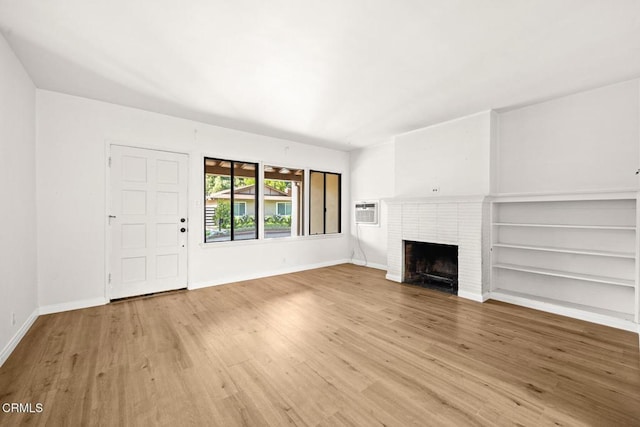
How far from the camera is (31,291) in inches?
121

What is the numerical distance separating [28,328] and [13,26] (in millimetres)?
2946

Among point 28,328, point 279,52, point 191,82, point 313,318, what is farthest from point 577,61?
point 28,328

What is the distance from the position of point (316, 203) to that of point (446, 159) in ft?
9.61

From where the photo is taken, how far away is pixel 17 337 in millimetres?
2609

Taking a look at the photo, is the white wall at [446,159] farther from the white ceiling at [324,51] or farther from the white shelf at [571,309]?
the white shelf at [571,309]

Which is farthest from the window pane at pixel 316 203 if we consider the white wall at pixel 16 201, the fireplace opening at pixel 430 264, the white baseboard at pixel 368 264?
the white wall at pixel 16 201

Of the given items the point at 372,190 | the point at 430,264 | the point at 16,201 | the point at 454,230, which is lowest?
the point at 430,264

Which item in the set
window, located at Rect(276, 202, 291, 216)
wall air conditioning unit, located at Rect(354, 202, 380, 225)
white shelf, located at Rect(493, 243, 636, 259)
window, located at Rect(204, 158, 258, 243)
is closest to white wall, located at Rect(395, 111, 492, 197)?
white shelf, located at Rect(493, 243, 636, 259)

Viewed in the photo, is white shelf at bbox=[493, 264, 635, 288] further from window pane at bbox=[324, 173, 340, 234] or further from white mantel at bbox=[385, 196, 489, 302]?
window pane at bbox=[324, 173, 340, 234]

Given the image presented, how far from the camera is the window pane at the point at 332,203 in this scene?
6.48 metres

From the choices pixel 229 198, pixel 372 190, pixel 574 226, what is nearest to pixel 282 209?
pixel 372 190

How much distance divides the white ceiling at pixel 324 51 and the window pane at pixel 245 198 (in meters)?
1.40

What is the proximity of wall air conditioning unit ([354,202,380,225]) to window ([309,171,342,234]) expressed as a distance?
499 mm

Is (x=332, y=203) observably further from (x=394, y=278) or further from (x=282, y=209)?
(x=282, y=209)
